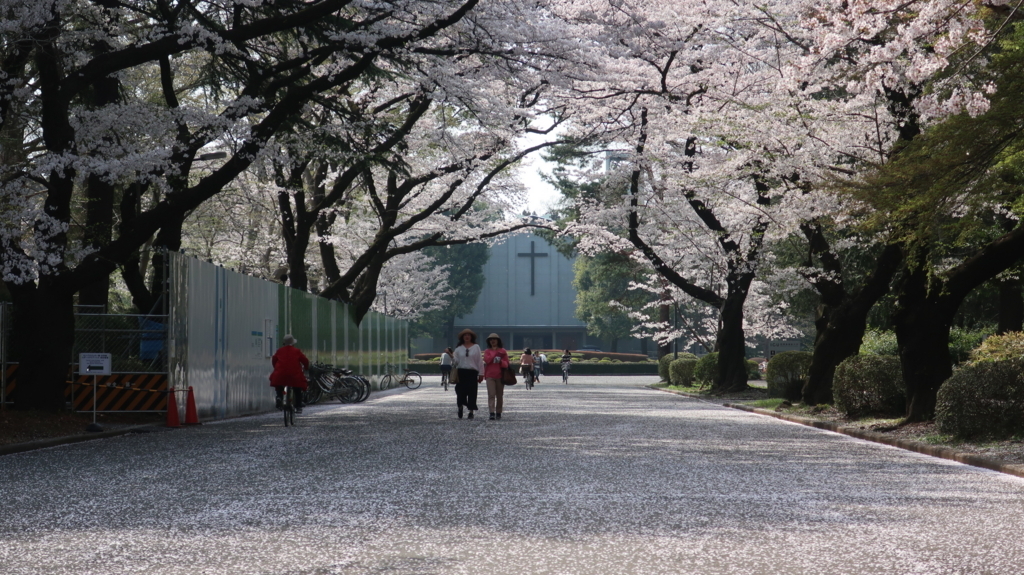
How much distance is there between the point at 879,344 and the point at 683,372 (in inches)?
587

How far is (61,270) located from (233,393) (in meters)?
4.65

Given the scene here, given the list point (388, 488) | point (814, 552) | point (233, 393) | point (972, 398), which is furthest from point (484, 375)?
point (814, 552)

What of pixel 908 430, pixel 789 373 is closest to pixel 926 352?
pixel 908 430

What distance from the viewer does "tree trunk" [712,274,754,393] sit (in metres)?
33.6

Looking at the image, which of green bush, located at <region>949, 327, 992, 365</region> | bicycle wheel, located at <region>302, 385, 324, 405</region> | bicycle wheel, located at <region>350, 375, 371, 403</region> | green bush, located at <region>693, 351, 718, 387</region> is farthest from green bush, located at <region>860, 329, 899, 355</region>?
bicycle wheel, located at <region>302, 385, 324, 405</region>

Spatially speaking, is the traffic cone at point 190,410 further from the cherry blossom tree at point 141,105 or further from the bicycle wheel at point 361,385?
the bicycle wheel at point 361,385

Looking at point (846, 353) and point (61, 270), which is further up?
point (61, 270)

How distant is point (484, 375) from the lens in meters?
21.0

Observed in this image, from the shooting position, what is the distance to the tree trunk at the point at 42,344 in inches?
716

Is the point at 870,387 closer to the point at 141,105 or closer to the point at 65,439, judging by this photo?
the point at 65,439

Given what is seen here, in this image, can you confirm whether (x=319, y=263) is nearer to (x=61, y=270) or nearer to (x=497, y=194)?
(x=497, y=194)

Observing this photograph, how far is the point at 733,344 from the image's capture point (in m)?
34.2

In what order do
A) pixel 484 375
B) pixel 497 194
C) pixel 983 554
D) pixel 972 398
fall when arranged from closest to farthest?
pixel 983 554 < pixel 972 398 < pixel 484 375 < pixel 497 194

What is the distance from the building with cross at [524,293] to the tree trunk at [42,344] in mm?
79870
